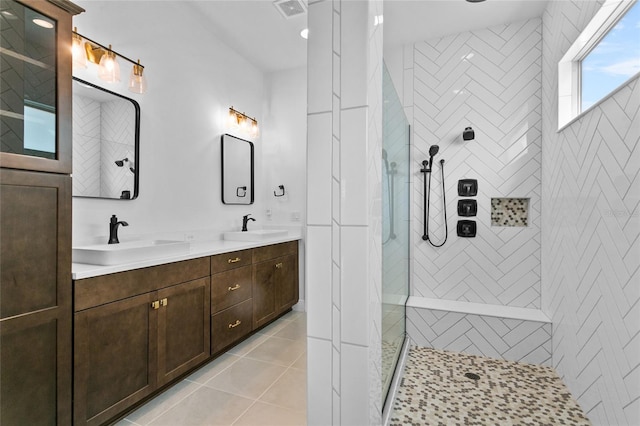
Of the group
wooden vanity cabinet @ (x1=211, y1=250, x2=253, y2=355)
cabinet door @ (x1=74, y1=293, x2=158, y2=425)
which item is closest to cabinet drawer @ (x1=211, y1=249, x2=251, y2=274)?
wooden vanity cabinet @ (x1=211, y1=250, x2=253, y2=355)

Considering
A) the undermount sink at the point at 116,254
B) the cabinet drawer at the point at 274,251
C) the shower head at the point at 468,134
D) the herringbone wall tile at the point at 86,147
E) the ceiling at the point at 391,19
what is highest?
the ceiling at the point at 391,19

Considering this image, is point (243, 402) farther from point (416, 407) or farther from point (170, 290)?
point (416, 407)

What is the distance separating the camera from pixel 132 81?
227 cm

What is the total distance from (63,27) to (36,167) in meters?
0.69

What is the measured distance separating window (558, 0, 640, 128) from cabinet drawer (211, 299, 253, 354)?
2.76 meters

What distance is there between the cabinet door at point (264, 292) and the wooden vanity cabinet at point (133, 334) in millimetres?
677

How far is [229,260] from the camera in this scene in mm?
2525

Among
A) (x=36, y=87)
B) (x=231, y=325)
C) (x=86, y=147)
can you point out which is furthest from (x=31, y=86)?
(x=231, y=325)

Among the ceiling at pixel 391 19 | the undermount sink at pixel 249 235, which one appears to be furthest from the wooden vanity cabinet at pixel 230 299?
the ceiling at pixel 391 19

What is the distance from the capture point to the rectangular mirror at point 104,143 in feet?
6.64

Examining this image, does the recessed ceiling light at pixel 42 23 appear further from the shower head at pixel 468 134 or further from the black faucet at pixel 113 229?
the shower head at pixel 468 134

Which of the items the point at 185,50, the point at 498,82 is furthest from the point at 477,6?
the point at 185,50

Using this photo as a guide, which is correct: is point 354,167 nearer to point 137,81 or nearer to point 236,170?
point 137,81

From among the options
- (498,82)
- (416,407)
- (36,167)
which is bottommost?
(416,407)
